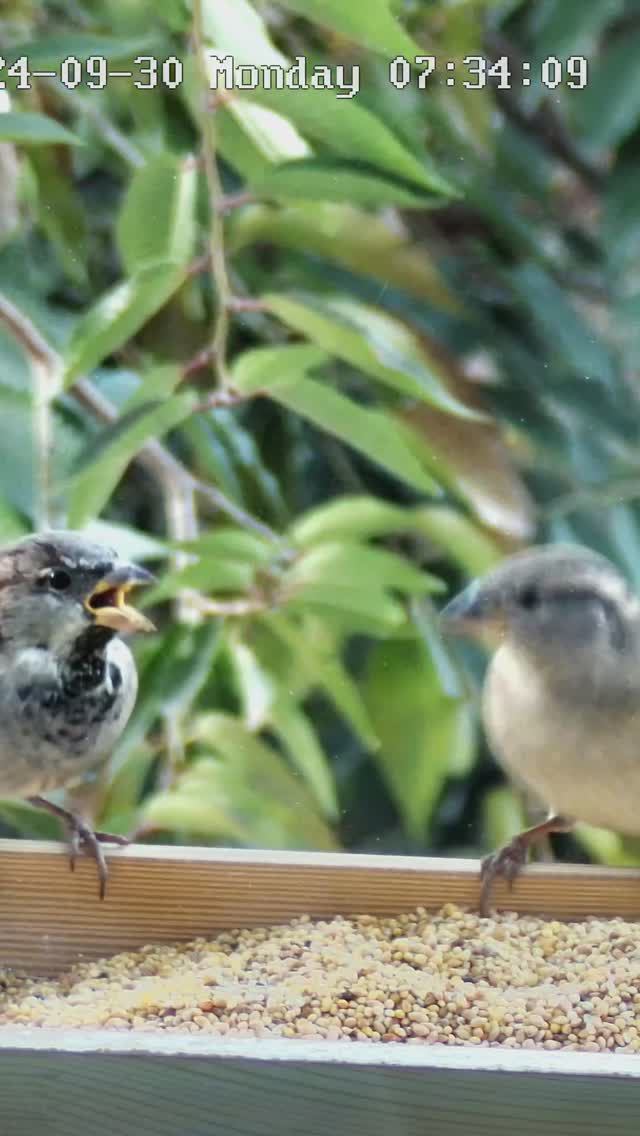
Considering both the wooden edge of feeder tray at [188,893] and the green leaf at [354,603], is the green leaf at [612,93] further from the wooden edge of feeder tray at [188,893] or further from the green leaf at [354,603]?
the wooden edge of feeder tray at [188,893]

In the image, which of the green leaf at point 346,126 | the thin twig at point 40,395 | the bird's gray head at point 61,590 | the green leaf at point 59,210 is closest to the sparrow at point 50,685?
the bird's gray head at point 61,590

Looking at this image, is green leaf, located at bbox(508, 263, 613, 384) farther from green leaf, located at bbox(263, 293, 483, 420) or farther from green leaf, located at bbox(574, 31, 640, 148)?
green leaf, located at bbox(263, 293, 483, 420)

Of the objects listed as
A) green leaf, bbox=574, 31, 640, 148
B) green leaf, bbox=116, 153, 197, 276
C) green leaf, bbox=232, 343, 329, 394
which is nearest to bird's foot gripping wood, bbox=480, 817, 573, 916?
green leaf, bbox=232, 343, 329, 394

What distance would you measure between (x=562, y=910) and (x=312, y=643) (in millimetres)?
317

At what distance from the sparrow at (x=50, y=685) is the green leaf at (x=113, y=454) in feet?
0.17

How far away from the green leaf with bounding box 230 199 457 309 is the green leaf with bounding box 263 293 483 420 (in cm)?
12

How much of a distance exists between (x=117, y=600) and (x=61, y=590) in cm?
4

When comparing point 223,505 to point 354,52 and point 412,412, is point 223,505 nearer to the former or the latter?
point 412,412

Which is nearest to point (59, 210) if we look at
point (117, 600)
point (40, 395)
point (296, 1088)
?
point (40, 395)

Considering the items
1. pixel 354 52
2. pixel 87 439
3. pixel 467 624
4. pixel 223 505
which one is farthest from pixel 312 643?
pixel 354 52

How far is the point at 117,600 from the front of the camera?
1044 millimetres

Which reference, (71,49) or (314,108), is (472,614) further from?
(71,49)

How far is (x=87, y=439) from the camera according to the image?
1436 mm

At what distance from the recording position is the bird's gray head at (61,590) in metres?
1.03
